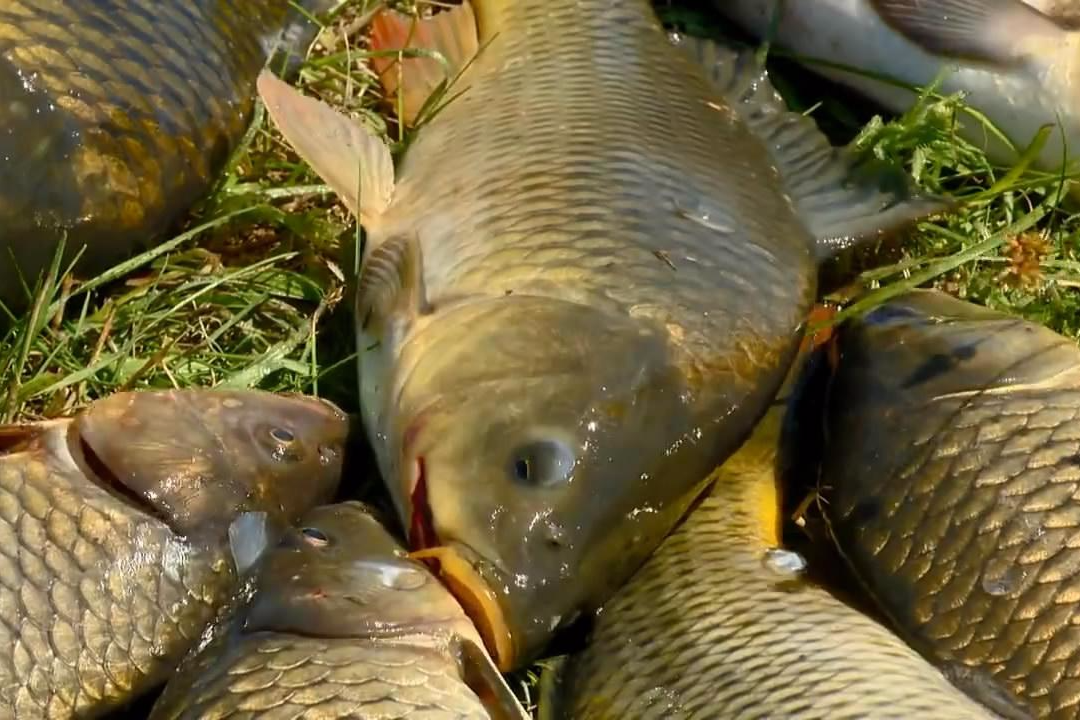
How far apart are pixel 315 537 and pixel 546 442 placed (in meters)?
0.42

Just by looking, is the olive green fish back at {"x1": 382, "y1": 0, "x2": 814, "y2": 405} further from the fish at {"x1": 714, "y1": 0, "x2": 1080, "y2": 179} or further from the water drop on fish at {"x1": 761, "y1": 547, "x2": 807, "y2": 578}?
the fish at {"x1": 714, "y1": 0, "x2": 1080, "y2": 179}

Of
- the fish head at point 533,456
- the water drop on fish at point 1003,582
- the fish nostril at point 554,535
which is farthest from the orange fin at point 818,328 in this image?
the fish nostril at point 554,535

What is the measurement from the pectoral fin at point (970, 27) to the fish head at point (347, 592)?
6.52ft

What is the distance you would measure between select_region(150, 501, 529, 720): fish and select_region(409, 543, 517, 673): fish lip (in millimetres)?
23

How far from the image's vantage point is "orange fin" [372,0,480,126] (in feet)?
10.3

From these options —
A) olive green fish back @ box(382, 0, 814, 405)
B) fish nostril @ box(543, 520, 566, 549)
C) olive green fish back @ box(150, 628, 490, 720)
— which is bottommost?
olive green fish back @ box(150, 628, 490, 720)

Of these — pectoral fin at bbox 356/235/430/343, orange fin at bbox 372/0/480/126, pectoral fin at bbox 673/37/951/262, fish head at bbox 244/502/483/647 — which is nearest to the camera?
fish head at bbox 244/502/483/647

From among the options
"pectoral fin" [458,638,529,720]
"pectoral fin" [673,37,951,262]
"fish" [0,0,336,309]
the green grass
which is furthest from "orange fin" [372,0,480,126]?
"pectoral fin" [458,638,529,720]

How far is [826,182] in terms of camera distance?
2871 mm

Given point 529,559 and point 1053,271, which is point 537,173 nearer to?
point 529,559

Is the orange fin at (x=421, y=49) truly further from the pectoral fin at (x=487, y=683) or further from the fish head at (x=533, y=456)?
the pectoral fin at (x=487, y=683)

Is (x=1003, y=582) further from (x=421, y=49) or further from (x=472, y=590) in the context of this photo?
(x=421, y=49)

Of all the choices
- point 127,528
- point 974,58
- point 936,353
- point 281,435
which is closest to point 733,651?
point 936,353

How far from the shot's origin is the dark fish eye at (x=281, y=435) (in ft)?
8.19
